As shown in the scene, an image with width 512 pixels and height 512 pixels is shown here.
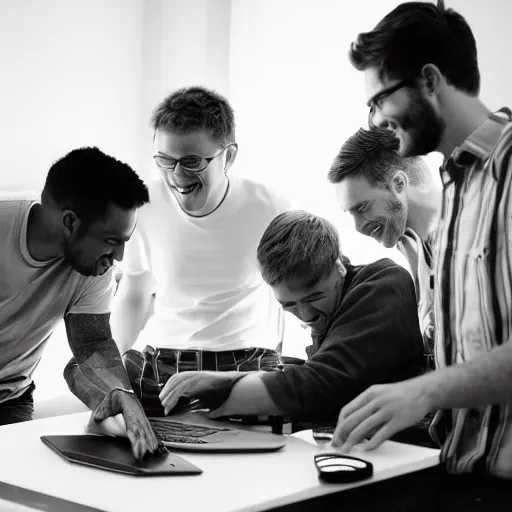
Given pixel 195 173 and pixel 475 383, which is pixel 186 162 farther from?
pixel 475 383

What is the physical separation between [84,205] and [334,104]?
1.47 meters

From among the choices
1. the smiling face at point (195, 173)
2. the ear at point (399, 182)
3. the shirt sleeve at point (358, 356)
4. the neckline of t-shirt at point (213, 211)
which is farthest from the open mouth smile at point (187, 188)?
the shirt sleeve at point (358, 356)

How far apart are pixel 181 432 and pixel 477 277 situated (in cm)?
64

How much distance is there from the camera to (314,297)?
1826 millimetres

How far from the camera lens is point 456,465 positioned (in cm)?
131

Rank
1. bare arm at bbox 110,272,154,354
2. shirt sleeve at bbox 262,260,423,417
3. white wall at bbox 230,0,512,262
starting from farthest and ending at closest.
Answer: white wall at bbox 230,0,512,262 < bare arm at bbox 110,272,154,354 < shirt sleeve at bbox 262,260,423,417

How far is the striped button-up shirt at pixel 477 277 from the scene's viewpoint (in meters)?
1.24

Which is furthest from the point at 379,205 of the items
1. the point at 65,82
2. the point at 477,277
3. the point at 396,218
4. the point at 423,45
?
the point at 65,82

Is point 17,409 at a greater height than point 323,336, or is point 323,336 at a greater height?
point 323,336

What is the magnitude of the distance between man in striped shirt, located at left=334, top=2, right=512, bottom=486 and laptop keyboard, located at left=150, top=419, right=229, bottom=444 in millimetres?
294

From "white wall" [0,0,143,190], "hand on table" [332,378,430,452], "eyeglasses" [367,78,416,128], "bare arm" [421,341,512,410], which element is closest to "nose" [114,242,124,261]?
"eyeglasses" [367,78,416,128]

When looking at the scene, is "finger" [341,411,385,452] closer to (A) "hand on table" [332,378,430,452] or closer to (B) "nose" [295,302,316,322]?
(A) "hand on table" [332,378,430,452]

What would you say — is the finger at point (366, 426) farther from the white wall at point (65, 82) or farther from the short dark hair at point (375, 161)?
the white wall at point (65, 82)

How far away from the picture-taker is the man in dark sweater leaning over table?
171 cm
